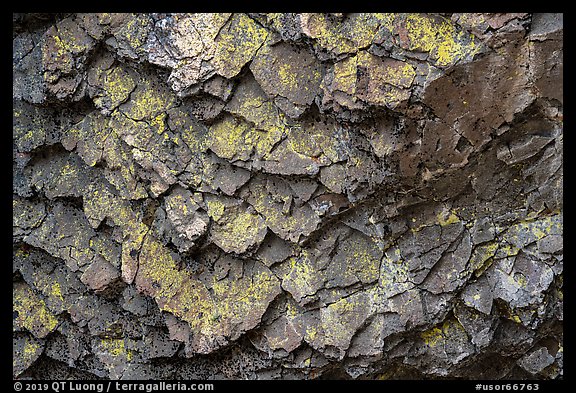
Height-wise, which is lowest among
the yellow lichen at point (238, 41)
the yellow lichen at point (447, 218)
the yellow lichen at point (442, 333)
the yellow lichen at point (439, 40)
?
the yellow lichen at point (442, 333)

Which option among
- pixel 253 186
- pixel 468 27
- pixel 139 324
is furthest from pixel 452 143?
pixel 139 324

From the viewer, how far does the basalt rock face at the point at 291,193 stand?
4.76m

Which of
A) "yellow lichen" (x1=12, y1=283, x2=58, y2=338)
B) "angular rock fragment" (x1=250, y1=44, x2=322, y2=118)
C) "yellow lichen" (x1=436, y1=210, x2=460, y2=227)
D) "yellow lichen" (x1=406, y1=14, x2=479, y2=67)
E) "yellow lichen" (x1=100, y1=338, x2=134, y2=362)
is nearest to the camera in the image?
"yellow lichen" (x1=406, y1=14, x2=479, y2=67)

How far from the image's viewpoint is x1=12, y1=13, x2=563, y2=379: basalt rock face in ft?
15.6

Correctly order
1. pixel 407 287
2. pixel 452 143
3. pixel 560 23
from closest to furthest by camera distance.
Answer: pixel 560 23, pixel 452 143, pixel 407 287

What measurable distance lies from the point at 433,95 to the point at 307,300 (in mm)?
1783

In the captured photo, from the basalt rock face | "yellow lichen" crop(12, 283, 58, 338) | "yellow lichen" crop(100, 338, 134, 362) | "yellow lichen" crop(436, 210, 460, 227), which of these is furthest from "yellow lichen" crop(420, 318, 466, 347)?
"yellow lichen" crop(12, 283, 58, 338)

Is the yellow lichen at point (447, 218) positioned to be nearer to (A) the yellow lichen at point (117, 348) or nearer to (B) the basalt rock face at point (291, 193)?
(B) the basalt rock face at point (291, 193)

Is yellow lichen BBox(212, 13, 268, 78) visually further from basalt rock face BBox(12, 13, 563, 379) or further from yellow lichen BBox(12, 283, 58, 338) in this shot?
yellow lichen BBox(12, 283, 58, 338)

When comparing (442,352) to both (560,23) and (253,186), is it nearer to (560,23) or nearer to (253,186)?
(253,186)

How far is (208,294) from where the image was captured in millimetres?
5543

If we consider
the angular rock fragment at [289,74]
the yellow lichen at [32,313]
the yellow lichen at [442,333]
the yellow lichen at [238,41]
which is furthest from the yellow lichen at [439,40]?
the yellow lichen at [32,313]

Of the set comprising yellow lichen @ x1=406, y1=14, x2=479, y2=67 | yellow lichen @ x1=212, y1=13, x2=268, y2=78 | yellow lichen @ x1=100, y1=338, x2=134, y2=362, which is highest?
yellow lichen @ x1=212, y1=13, x2=268, y2=78

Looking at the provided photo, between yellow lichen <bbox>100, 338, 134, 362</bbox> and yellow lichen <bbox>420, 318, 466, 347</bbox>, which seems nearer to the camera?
yellow lichen <bbox>420, 318, 466, 347</bbox>
